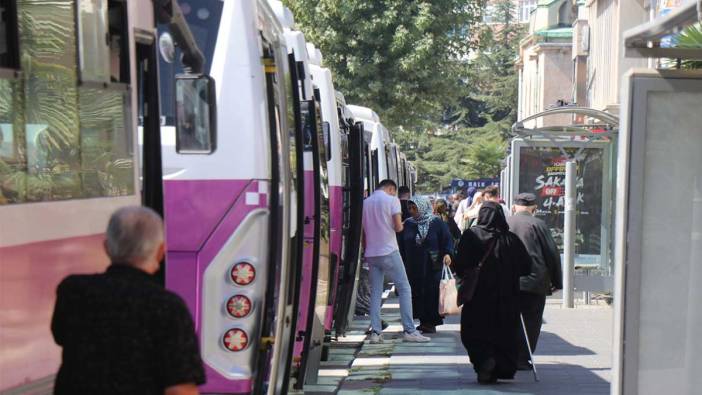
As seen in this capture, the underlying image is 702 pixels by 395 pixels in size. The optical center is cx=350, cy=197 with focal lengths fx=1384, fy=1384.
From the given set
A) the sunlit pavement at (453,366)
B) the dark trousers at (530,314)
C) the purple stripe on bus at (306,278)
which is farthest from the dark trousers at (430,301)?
the purple stripe on bus at (306,278)

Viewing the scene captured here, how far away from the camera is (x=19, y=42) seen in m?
4.65

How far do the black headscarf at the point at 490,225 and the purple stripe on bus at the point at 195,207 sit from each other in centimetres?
477

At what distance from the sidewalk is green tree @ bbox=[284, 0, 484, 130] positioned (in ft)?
55.1

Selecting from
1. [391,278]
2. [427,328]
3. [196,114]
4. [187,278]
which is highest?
[196,114]

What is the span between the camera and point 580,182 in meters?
20.9

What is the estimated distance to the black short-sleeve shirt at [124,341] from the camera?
425 cm

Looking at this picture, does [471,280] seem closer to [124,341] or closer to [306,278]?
[306,278]

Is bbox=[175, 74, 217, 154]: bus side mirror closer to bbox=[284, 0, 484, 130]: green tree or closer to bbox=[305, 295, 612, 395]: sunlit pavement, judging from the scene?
bbox=[305, 295, 612, 395]: sunlit pavement

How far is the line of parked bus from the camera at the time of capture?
4.62 m

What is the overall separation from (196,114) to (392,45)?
90.2ft

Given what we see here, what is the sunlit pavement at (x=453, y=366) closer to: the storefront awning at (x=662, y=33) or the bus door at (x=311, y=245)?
the bus door at (x=311, y=245)

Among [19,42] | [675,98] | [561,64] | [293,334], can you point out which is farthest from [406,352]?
[561,64]

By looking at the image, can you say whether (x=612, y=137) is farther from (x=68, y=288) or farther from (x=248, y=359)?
(x=68, y=288)

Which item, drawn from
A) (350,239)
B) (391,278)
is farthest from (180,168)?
(391,278)
